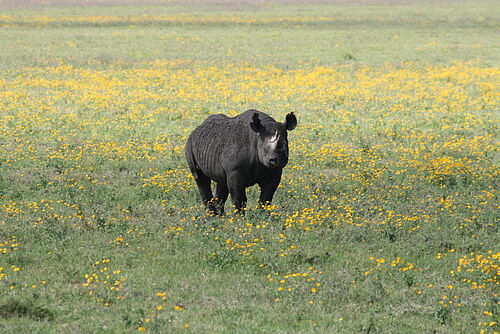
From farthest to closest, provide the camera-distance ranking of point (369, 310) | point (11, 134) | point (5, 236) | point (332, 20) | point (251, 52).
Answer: point (332, 20), point (251, 52), point (11, 134), point (5, 236), point (369, 310)

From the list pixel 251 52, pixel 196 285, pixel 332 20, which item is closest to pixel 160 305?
pixel 196 285

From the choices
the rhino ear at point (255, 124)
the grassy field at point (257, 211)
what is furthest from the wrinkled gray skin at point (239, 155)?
the grassy field at point (257, 211)

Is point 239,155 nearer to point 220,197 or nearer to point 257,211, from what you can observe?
point 257,211

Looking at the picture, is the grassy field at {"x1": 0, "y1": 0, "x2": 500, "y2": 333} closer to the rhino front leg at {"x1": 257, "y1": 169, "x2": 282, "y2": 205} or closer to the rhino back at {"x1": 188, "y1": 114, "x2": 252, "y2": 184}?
the rhino front leg at {"x1": 257, "y1": 169, "x2": 282, "y2": 205}

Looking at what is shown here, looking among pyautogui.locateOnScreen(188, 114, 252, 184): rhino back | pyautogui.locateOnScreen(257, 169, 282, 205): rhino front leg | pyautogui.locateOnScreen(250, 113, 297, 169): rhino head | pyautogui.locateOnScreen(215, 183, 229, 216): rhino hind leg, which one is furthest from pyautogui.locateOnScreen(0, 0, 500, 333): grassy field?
pyautogui.locateOnScreen(250, 113, 297, 169): rhino head

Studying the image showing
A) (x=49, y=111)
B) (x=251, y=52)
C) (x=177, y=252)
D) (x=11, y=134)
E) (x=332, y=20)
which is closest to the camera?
(x=177, y=252)

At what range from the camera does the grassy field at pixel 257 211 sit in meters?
8.71

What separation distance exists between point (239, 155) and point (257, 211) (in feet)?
3.49

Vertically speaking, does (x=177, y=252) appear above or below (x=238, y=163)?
below

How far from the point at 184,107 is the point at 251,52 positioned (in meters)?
21.5

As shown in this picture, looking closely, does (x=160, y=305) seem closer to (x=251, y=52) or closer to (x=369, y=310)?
(x=369, y=310)

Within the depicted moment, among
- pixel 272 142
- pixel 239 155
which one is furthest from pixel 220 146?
pixel 272 142

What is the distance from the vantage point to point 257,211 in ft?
39.9

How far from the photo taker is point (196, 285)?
959cm
